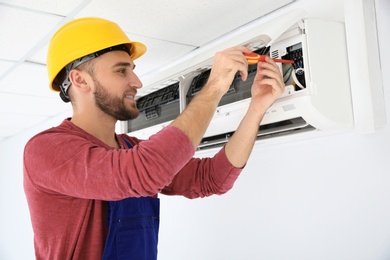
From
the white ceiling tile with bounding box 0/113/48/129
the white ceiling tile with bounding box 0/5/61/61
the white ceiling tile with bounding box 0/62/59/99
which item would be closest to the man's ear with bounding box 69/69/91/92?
the white ceiling tile with bounding box 0/5/61/61

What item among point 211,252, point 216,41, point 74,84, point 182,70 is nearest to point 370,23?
point 182,70

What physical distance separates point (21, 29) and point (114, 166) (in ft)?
4.05

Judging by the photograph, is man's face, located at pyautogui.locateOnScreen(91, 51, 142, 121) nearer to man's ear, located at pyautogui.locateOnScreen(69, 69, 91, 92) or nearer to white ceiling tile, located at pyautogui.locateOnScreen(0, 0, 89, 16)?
man's ear, located at pyautogui.locateOnScreen(69, 69, 91, 92)

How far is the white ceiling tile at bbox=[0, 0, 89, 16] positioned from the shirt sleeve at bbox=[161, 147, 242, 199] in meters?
0.84

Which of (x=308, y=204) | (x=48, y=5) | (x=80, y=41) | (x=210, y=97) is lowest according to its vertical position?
(x=308, y=204)

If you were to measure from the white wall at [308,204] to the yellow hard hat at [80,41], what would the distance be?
81 cm

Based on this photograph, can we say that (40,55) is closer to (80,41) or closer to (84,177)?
(80,41)

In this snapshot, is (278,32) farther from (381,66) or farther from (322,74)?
(381,66)

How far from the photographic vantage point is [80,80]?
1.36 metres

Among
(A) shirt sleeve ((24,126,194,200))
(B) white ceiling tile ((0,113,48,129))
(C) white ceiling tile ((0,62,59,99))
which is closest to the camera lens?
(A) shirt sleeve ((24,126,194,200))

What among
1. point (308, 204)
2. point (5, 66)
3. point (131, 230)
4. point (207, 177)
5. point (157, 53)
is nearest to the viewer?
point (131, 230)

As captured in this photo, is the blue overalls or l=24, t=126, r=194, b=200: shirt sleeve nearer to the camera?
l=24, t=126, r=194, b=200: shirt sleeve

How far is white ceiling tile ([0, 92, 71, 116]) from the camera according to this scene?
326 centimetres

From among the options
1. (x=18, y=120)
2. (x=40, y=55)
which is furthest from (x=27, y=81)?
(x=18, y=120)
